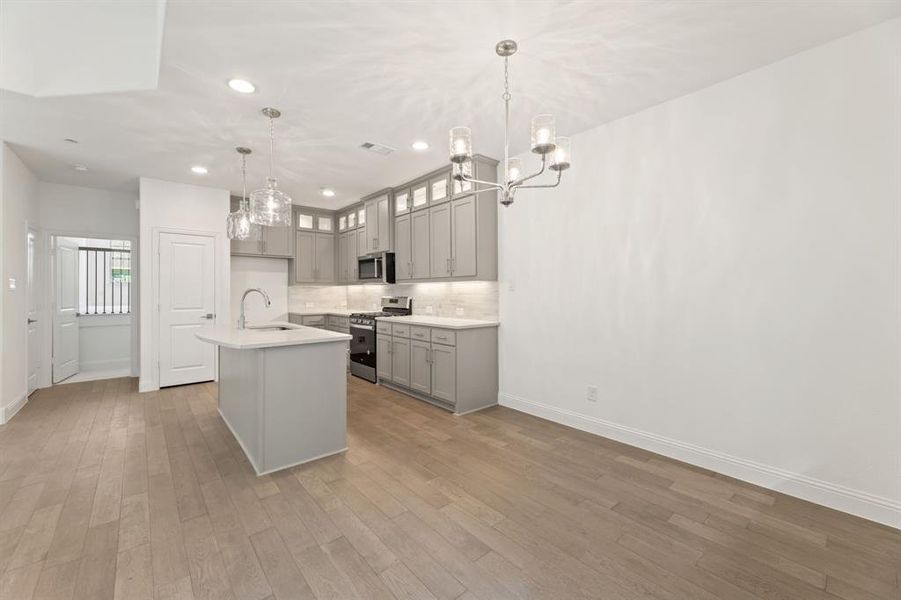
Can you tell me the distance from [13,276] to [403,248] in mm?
4203

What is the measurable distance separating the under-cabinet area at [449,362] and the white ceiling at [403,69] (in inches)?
75.5

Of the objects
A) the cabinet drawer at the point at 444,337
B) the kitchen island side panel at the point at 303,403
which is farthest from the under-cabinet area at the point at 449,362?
the kitchen island side panel at the point at 303,403

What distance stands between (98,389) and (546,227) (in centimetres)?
603

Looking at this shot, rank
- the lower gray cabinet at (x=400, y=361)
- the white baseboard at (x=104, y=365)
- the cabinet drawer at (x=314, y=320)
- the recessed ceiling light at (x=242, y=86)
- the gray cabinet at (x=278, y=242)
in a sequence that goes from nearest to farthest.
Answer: the recessed ceiling light at (x=242, y=86) → the lower gray cabinet at (x=400, y=361) → the gray cabinet at (x=278, y=242) → the white baseboard at (x=104, y=365) → the cabinet drawer at (x=314, y=320)

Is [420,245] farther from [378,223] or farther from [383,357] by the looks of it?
[383,357]

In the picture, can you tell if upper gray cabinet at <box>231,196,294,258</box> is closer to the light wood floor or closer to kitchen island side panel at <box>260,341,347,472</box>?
the light wood floor

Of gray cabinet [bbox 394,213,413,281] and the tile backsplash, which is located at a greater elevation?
gray cabinet [bbox 394,213,413,281]

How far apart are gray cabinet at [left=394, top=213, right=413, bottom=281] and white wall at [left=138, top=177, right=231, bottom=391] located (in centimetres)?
244

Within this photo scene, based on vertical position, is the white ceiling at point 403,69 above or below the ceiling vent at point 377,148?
below

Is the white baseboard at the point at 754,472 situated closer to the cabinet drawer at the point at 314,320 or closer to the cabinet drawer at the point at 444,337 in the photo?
the cabinet drawer at the point at 444,337

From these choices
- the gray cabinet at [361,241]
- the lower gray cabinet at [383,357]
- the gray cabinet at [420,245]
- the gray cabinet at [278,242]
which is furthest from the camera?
the gray cabinet at [278,242]

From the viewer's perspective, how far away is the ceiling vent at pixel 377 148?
3.84m

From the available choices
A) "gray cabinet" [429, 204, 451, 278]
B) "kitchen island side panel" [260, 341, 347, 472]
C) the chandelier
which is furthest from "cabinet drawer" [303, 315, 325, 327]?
the chandelier

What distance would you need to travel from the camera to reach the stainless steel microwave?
18.1ft
